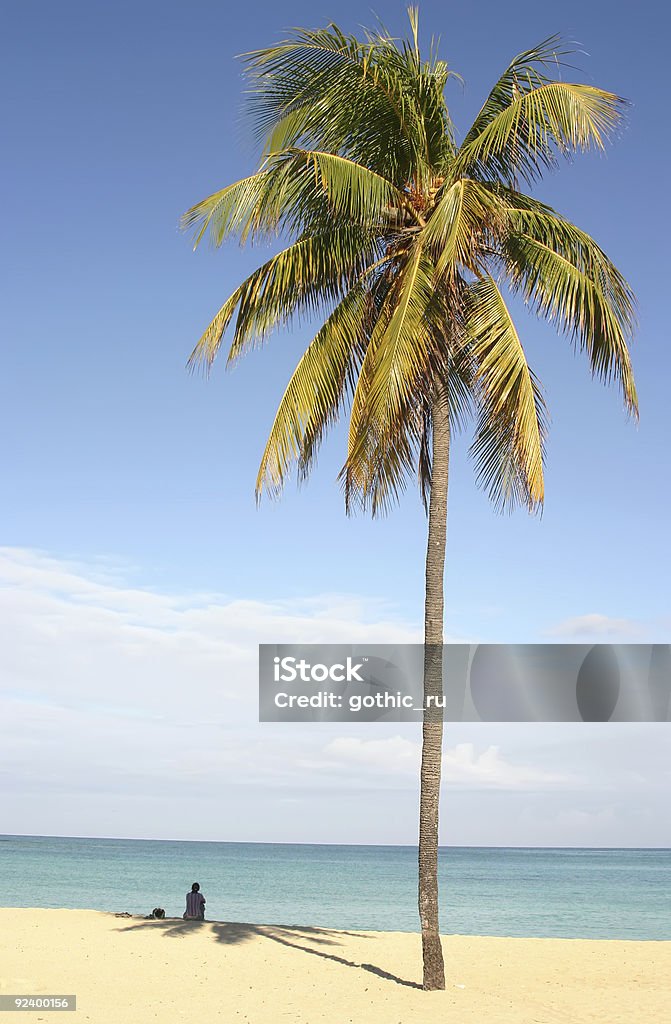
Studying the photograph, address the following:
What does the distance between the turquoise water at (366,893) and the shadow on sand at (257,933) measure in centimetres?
1167

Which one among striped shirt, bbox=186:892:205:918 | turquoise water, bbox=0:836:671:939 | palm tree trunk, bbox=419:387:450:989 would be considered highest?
palm tree trunk, bbox=419:387:450:989

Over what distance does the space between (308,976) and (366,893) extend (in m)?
35.6

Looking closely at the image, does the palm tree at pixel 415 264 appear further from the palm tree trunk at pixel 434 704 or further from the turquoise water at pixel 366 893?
the turquoise water at pixel 366 893

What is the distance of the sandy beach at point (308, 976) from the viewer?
1070 centimetres

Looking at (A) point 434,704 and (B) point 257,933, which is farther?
(B) point 257,933

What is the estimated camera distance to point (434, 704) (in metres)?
11.9

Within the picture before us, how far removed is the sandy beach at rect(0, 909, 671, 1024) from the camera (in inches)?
421

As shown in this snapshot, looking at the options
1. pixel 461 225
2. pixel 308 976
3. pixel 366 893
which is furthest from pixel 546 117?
pixel 366 893

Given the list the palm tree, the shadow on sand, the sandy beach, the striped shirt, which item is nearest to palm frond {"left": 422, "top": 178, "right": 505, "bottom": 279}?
the palm tree

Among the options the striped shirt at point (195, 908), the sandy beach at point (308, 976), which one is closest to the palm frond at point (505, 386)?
the sandy beach at point (308, 976)

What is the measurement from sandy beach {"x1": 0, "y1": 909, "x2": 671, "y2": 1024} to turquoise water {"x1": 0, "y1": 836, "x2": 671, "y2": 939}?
1273 cm
